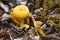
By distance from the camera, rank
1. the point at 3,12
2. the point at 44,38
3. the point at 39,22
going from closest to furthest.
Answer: the point at 44,38 < the point at 39,22 < the point at 3,12

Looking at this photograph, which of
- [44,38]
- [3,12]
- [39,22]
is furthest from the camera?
[3,12]

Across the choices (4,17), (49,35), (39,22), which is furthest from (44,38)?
(4,17)

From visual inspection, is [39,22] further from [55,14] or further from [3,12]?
[3,12]

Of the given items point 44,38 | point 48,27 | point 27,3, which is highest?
point 27,3

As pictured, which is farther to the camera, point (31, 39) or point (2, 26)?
point (2, 26)

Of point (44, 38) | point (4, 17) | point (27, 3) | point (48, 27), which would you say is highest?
point (27, 3)

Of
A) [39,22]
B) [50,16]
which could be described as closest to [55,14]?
[50,16]

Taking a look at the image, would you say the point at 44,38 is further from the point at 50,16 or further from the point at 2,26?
the point at 2,26

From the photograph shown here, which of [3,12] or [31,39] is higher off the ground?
[3,12]

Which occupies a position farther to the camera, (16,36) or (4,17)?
(4,17)
